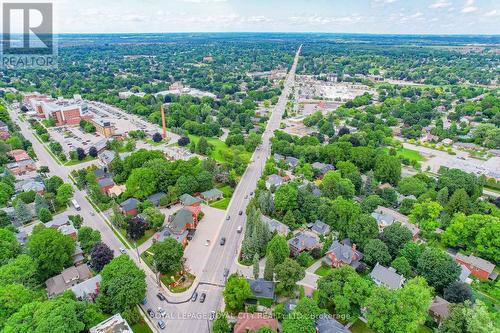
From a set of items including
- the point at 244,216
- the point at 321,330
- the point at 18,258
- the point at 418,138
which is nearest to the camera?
the point at 321,330

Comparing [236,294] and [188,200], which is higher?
[188,200]

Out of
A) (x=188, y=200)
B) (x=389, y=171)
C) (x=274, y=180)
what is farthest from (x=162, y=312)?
(x=389, y=171)

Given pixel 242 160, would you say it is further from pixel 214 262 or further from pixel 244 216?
pixel 214 262

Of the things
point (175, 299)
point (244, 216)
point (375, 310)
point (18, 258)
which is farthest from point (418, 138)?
point (18, 258)

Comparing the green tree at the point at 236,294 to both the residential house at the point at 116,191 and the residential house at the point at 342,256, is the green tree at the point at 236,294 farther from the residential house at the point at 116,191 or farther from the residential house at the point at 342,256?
the residential house at the point at 116,191

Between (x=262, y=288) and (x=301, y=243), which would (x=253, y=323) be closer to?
(x=262, y=288)
